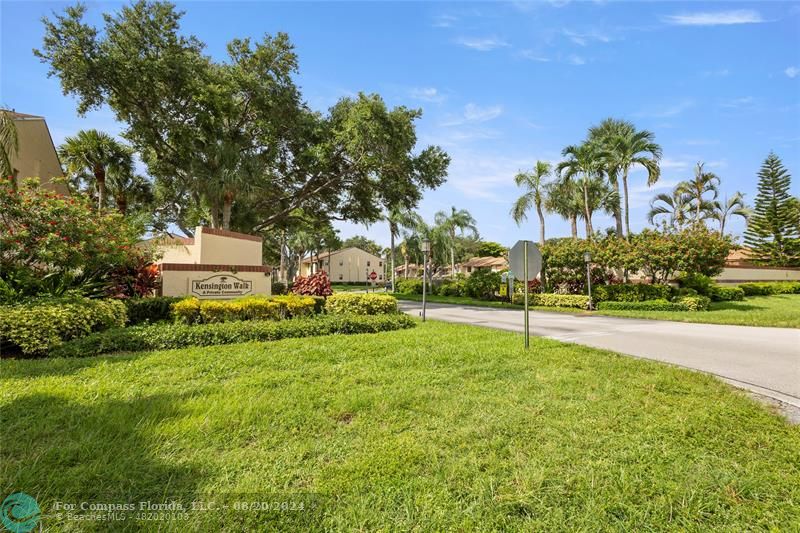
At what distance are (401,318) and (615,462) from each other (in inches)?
284

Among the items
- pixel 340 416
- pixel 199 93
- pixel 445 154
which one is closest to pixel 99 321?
pixel 340 416

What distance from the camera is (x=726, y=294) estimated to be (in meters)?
22.8

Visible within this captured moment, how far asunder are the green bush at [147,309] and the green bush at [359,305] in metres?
4.03

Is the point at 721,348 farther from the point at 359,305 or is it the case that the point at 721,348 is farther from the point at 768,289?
the point at 768,289

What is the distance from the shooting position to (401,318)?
997cm

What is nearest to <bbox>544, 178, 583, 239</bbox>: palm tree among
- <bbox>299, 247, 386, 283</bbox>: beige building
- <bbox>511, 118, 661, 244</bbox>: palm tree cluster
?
<bbox>511, 118, 661, 244</bbox>: palm tree cluster

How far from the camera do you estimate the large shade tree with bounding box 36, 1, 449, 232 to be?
48.6 ft

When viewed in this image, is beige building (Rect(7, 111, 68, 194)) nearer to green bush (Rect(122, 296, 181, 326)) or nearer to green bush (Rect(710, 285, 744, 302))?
green bush (Rect(122, 296, 181, 326))

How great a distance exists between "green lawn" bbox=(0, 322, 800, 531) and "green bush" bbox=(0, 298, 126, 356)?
0.71m

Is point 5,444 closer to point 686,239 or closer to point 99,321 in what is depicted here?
point 99,321

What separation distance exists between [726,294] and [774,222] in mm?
23892

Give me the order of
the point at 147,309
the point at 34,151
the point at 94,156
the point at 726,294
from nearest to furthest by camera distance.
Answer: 1. the point at 147,309
2. the point at 34,151
3. the point at 94,156
4. the point at 726,294

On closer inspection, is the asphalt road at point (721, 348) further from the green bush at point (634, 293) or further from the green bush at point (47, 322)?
the green bush at point (47, 322)

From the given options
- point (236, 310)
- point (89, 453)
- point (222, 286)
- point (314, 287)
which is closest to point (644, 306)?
point (314, 287)
